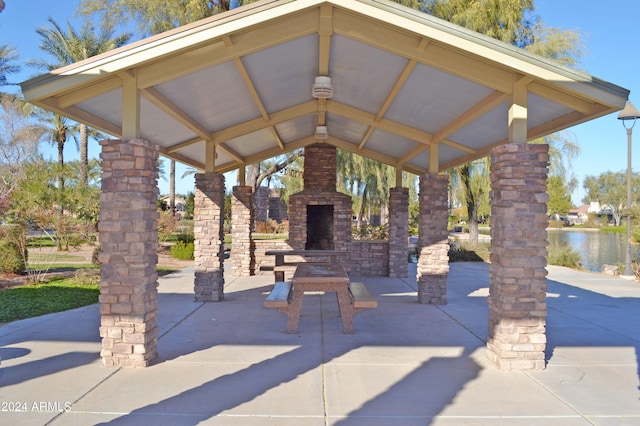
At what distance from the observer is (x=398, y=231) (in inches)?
476

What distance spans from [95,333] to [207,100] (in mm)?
3705

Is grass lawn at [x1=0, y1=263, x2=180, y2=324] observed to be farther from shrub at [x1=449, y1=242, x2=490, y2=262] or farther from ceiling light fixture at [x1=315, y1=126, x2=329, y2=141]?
shrub at [x1=449, y1=242, x2=490, y2=262]

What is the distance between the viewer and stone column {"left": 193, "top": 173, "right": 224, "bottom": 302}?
8.65m

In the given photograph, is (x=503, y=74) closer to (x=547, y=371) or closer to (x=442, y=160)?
(x=547, y=371)

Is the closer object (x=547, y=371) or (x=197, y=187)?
(x=547, y=371)

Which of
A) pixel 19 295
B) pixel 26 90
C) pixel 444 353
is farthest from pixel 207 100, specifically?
pixel 19 295

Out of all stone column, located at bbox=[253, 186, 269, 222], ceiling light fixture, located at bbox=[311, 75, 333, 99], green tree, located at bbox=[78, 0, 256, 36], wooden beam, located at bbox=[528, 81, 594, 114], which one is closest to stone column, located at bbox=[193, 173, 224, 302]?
ceiling light fixture, located at bbox=[311, 75, 333, 99]

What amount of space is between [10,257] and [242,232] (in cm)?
603

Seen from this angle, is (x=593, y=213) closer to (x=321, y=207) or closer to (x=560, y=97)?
(x=321, y=207)

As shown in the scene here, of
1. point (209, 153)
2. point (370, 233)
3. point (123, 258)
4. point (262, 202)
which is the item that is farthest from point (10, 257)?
point (262, 202)

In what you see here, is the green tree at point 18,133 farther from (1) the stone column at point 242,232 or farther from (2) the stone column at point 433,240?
(2) the stone column at point 433,240

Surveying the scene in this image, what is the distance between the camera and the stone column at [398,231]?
11984 millimetres

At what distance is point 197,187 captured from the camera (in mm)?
8781

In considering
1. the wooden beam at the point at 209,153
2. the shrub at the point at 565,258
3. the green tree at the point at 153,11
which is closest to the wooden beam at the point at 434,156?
the wooden beam at the point at 209,153
